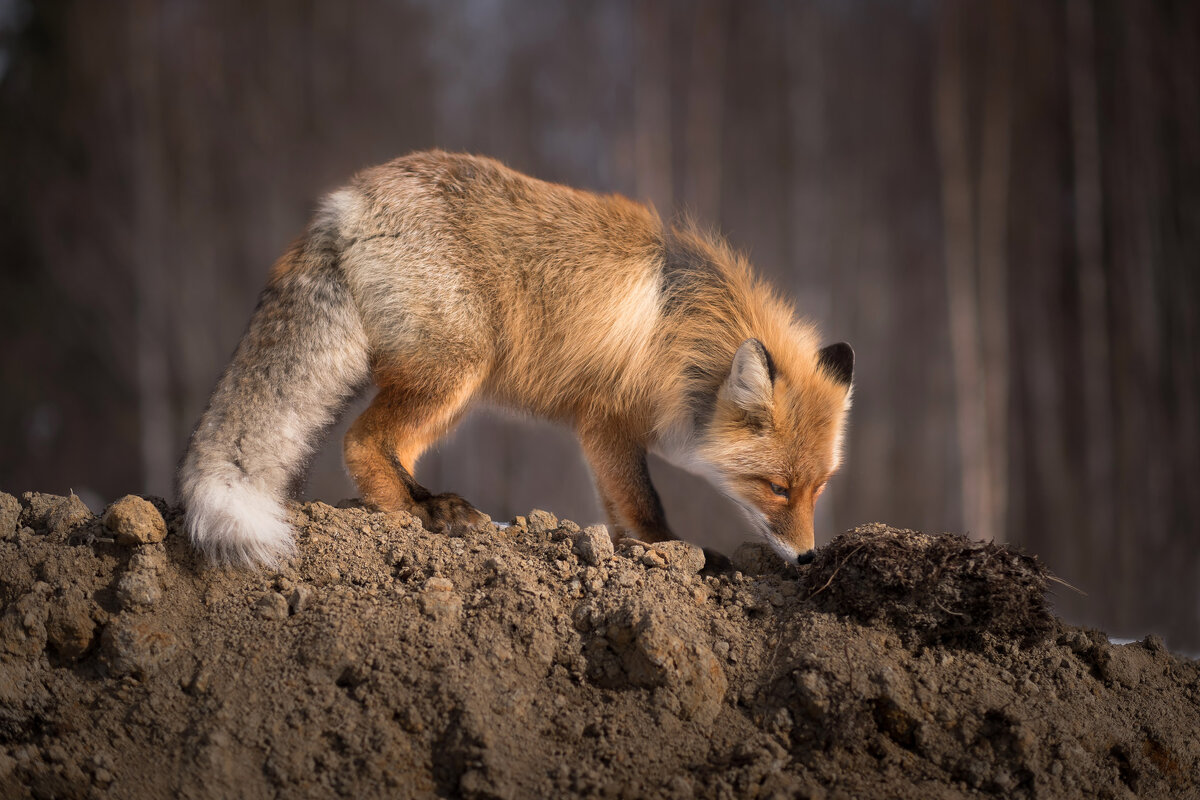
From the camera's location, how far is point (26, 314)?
5531mm

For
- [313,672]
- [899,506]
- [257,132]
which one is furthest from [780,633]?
[257,132]

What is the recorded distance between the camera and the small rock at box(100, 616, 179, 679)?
1480 millimetres

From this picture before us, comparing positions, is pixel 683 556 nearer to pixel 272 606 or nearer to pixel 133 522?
pixel 272 606

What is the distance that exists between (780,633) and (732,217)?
A: 11.1ft

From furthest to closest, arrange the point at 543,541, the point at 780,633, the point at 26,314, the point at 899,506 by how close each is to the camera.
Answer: the point at 26,314 < the point at 899,506 < the point at 543,541 < the point at 780,633

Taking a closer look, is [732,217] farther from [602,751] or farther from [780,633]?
[602,751]

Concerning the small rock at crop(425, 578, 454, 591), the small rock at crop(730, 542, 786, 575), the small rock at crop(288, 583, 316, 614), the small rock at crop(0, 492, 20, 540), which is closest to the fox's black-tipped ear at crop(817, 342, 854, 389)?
the small rock at crop(730, 542, 786, 575)

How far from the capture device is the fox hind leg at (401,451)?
2.08 m

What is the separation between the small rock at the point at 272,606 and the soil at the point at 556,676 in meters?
0.01

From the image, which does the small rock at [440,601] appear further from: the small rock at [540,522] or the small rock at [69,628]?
the small rock at [69,628]

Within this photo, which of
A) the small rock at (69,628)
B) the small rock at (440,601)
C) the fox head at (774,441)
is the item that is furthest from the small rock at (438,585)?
the fox head at (774,441)

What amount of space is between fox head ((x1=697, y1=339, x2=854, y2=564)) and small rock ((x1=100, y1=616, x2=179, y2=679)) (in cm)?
153

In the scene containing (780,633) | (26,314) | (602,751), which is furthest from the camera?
(26,314)

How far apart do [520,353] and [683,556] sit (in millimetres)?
833
